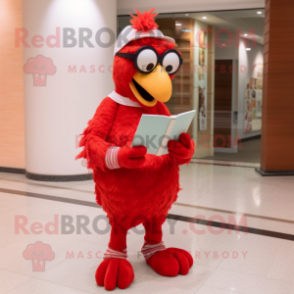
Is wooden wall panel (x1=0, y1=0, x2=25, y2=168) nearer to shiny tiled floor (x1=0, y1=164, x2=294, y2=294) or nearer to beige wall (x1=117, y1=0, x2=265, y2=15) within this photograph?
shiny tiled floor (x1=0, y1=164, x2=294, y2=294)

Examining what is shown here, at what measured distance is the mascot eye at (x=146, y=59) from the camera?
2070 mm

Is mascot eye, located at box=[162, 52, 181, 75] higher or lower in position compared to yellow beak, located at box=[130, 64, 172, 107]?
higher

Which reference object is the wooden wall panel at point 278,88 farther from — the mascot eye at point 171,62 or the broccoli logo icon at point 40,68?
the mascot eye at point 171,62

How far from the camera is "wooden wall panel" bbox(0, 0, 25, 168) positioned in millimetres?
5398

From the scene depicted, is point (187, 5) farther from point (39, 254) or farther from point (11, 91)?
point (39, 254)

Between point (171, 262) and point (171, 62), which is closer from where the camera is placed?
→ point (171, 62)

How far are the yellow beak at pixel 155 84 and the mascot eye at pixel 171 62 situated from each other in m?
0.04

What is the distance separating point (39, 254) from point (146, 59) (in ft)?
5.12

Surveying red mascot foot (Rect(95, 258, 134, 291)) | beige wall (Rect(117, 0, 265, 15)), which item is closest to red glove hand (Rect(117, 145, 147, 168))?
red mascot foot (Rect(95, 258, 134, 291))

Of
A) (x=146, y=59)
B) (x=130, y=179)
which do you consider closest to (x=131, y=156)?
(x=130, y=179)

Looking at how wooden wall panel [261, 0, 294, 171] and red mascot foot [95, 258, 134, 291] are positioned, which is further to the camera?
wooden wall panel [261, 0, 294, 171]

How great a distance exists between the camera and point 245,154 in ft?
21.9

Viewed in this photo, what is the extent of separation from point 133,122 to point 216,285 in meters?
1.06

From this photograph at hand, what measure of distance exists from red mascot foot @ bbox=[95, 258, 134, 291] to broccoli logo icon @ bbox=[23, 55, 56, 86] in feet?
10.5
